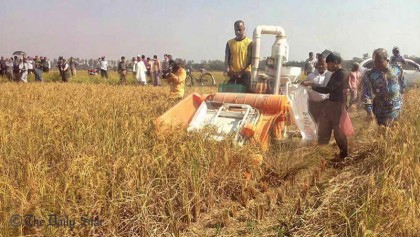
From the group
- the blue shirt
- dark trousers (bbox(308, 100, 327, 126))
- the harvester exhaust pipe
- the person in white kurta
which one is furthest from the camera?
the person in white kurta

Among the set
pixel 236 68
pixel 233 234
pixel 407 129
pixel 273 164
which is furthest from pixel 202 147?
pixel 236 68

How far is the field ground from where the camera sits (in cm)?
276

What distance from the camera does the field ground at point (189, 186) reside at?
2.76 metres

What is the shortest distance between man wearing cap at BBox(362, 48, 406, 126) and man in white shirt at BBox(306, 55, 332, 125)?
99 cm

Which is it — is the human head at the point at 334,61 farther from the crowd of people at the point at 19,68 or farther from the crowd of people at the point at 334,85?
the crowd of people at the point at 19,68

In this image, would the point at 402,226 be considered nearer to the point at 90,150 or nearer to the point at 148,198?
the point at 148,198

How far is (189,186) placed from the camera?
3.40m

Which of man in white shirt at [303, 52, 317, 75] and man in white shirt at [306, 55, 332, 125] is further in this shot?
man in white shirt at [303, 52, 317, 75]

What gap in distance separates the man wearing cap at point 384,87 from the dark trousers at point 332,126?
18.5 inches

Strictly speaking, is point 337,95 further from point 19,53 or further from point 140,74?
point 19,53

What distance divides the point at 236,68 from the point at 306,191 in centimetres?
304

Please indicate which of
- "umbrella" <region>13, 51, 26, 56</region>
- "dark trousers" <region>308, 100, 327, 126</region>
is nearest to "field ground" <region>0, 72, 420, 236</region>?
"dark trousers" <region>308, 100, 327, 126</region>

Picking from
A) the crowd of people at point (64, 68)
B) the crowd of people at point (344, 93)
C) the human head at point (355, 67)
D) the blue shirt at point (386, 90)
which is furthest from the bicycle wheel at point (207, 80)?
the blue shirt at point (386, 90)

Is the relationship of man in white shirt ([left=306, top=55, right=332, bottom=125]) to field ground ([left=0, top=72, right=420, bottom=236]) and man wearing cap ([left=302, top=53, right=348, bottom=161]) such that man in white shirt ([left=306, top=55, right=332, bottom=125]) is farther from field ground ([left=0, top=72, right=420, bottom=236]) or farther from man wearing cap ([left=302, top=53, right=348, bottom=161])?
field ground ([left=0, top=72, right=420, bottom=236])
